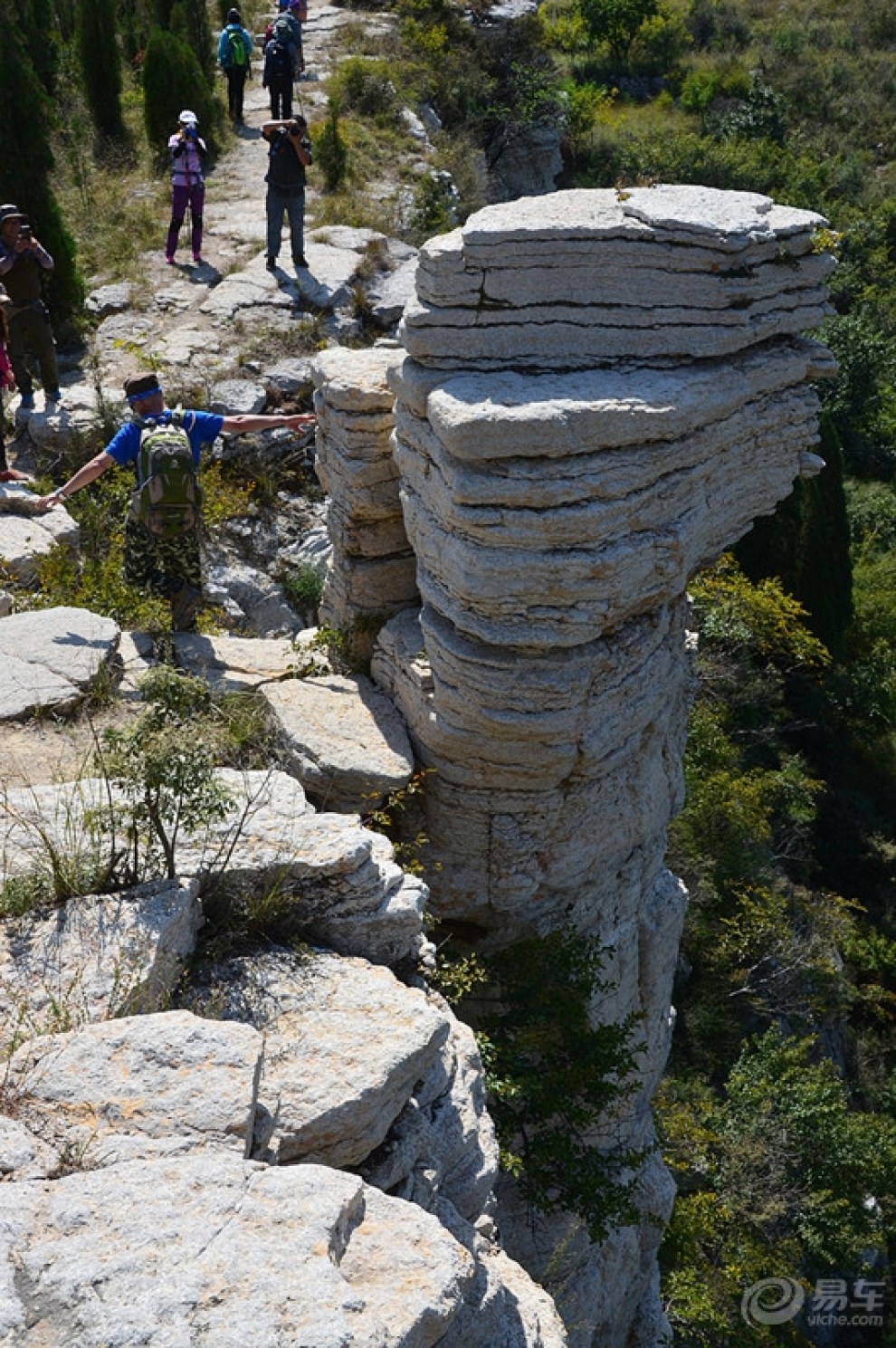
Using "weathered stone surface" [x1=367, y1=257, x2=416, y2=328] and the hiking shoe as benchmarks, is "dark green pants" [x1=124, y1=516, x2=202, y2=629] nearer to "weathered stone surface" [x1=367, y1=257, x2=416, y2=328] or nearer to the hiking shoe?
the hiking shoe

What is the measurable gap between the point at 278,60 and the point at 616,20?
78.4 feet

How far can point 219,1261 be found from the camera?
4531 millimetres

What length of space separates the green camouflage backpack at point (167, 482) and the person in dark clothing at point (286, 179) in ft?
30.5

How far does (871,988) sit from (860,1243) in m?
5.69

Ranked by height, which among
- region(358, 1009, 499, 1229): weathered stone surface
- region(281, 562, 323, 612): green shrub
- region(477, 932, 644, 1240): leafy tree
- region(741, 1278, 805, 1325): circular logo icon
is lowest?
region(741, 1278, 805, 1325): circular logo icon

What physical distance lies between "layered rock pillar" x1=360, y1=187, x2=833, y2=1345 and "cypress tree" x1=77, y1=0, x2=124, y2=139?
17500 millimetres

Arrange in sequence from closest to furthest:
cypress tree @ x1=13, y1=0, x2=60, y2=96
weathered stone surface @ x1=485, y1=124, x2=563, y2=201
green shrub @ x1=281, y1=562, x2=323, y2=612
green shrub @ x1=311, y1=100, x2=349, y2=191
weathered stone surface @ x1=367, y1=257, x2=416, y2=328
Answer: green shrub @ x1=281, y1=562, x2=323, y2=612
weathered stone surface @ x1=367, y1=257, x2=416, y2=328
green shrub @ x1=311, y1=100, x2=349, y2=191
cypress tree @ x1=13, y1=0, x2=60, y2=96
weathered stone surface @ x1=485, y1=124, x2=563, y2=201

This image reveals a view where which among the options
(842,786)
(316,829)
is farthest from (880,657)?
(316,829)

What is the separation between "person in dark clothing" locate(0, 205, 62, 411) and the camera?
47.1 ft

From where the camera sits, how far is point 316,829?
744 cm

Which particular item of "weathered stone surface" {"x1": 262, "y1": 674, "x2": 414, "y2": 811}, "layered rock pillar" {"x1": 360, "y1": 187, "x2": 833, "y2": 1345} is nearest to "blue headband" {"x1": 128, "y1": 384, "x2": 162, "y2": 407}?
"layered rock pillar" {"x1": 360, "y1": 187, "x2": 833, "y2": 1345}

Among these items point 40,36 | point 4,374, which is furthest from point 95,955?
point 40,36

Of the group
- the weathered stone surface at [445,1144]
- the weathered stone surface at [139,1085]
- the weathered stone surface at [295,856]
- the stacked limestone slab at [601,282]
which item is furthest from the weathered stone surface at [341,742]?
the weathered stone surface at [139,1085]

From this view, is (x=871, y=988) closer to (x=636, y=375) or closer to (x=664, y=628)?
(x=664, y=628)
